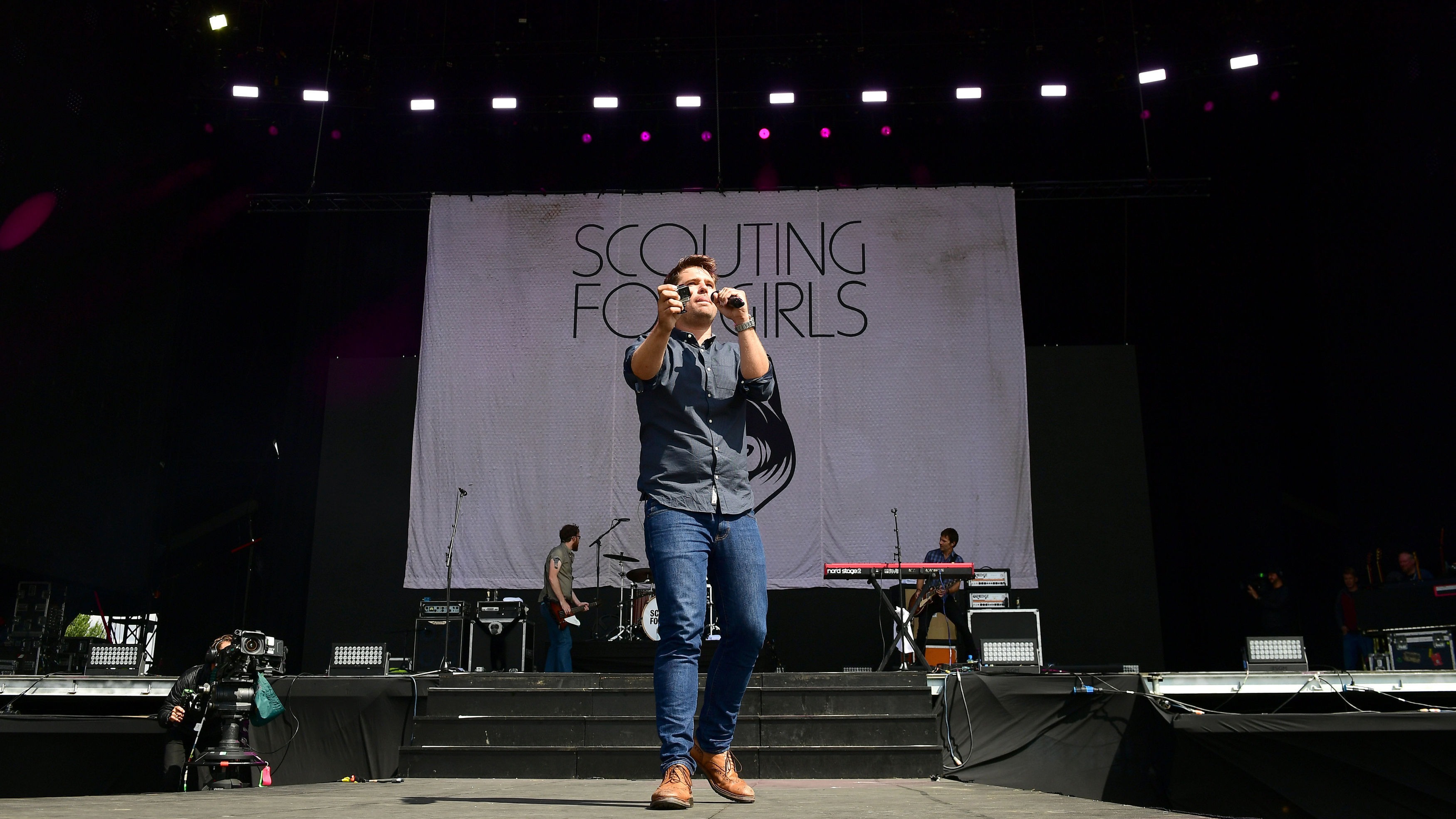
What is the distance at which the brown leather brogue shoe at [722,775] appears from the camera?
9.25 ft

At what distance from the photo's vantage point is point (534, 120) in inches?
451

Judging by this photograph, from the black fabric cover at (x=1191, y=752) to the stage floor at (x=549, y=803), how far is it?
1.82m

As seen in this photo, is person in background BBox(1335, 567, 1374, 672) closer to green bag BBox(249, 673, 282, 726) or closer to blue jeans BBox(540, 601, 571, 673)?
blue jeans BBox(540, 601, 571, 673)

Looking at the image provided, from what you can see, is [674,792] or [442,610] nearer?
[674,792]

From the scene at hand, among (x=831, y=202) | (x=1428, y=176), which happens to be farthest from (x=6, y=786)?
(x=1428, y=176)

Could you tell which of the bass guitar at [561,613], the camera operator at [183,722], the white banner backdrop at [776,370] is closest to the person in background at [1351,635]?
the white banner backdrop at [776,370]

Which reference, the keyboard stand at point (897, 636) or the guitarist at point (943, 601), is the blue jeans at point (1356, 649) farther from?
the keyboard stand at point (897, 636)

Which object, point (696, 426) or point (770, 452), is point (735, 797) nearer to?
point (696, 426)

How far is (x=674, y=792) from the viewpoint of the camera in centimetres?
257

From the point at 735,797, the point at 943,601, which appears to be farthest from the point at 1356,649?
the point at 735,797

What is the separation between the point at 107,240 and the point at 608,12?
17.3ft

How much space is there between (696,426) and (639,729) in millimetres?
2702

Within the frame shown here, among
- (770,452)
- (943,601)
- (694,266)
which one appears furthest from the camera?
(770,452)

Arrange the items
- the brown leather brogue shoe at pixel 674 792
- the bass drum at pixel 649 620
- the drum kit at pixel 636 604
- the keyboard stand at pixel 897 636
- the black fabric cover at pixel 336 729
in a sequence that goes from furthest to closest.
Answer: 1. the bass drum at pixel 649 620
2. the drum kit at pixel 636 604
3. the keyboard stand at pixel 897 636
4. the black fabric cover at pixel 336 729
5. the brown leather brogue shoe at pixel 674 792
